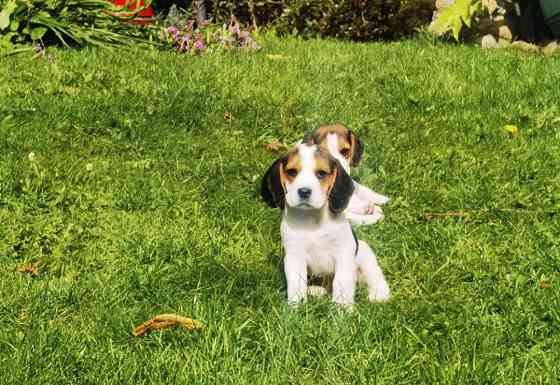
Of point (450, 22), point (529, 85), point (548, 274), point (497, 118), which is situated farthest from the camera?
point (450, 22)

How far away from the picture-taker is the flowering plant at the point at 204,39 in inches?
342

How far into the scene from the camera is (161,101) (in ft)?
21.5

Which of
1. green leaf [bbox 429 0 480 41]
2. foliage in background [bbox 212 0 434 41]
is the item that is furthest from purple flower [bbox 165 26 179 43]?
green leaf [bbox 429 0 480 41]

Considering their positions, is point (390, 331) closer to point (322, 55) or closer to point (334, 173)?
point (334, 173)

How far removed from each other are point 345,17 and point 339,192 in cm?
755

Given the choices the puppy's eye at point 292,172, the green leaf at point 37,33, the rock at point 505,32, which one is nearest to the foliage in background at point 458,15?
the rock at point 505,32

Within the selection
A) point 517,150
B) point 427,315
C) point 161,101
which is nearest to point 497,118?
point 517,150

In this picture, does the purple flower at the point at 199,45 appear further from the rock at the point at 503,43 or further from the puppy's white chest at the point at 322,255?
the puppy's white chest at the point at 322,255

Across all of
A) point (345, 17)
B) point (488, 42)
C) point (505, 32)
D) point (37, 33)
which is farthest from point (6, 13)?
point (505, 32)

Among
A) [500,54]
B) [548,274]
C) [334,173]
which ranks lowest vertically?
[500,54]

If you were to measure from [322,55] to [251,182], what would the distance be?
3623mm

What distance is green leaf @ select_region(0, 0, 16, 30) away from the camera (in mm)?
7816

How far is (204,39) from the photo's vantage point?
9.02 m

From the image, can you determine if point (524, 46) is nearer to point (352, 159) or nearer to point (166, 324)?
point (352, 159)
